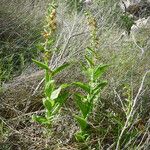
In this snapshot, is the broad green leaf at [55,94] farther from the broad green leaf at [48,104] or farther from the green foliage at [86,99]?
the green foliage at [86,99]

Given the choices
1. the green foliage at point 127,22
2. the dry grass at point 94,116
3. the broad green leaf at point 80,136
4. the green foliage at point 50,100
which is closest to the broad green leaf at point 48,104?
the green foliage at point 50,100

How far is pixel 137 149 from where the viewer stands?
2516 mm

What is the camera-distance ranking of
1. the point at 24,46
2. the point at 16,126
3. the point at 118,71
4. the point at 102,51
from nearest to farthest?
the point at 16,126 → the point at 118,71 → the point at 102,51 → the point at 24,46

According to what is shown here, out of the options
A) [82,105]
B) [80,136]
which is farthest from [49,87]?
[80,136]

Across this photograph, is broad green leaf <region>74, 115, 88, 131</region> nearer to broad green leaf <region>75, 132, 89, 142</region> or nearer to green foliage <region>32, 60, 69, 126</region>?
broad green leaf <region>75, 132, 89, 142</region>

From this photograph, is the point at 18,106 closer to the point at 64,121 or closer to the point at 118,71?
the point at 64,121

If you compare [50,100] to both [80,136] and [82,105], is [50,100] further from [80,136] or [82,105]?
[80,136]

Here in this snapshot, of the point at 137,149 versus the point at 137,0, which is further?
the point at 137,0

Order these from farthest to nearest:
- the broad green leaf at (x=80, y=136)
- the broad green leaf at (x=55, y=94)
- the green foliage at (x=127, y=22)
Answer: the green foliage at (x=127, y=22) < the broad green leaf at (x=80, y=136) < the broad green leaf at (x=55, y=94)

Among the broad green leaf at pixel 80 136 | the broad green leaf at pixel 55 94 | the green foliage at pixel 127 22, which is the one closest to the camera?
the broad green leaf at pixel 55 94

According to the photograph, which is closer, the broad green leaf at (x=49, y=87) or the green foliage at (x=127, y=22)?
the broad green leaf at (x=49, y=87)

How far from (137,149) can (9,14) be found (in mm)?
2613

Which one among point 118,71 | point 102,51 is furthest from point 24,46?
point 118,71

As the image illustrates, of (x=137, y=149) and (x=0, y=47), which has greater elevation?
(x=0, y=47)
